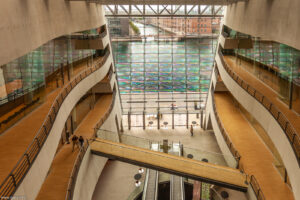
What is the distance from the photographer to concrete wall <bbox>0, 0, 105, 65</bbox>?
7.62 metres

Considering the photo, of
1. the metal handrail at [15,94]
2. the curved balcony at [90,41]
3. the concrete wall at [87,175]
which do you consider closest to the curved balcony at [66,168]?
the concrete wall at [87,175]

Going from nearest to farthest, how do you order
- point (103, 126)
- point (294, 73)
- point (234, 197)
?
1. point (294, 73)
2. point (234, 197)
3. point (103, 126)

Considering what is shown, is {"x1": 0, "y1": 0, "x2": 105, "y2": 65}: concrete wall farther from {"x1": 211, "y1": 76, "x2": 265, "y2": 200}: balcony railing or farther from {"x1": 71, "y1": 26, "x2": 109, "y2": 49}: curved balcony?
{"x1": 211, "y1": 76, "x2": 265, "y2": 200}: balcony railing

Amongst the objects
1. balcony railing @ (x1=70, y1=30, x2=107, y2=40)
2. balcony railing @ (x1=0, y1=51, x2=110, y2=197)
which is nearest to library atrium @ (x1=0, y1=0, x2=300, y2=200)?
balcony railing @ (x1=0, y1=51, x2=110, y2=197)

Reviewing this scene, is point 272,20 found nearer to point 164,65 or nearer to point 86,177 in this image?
point 86,177

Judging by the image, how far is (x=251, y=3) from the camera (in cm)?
1385

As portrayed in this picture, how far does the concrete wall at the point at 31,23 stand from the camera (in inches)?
300

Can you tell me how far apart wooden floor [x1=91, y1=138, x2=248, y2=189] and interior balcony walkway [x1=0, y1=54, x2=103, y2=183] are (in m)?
3.73

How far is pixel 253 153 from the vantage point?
13883 mm

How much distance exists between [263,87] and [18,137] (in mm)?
11938

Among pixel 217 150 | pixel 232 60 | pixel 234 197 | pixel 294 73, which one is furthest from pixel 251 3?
pixel 217 150

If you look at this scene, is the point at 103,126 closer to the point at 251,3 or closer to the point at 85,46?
the point at 85,46

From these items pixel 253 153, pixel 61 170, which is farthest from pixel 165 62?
pixel 61 170

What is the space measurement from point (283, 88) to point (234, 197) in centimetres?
650
